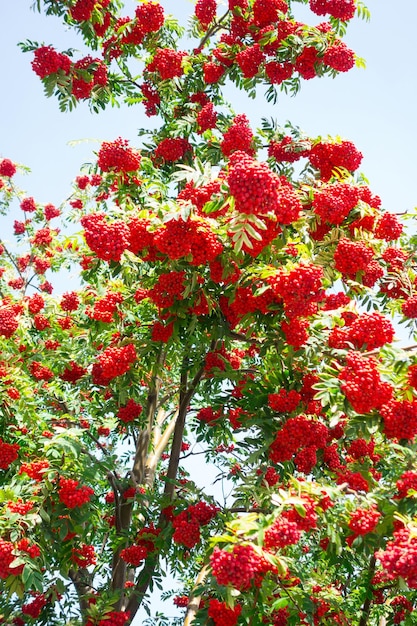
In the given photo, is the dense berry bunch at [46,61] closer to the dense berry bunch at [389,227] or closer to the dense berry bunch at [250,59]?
the dense berry bunch at [250,59]

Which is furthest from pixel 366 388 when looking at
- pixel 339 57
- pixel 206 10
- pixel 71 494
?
pixel 206 10

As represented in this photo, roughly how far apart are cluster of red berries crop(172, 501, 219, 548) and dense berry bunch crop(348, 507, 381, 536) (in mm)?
1691

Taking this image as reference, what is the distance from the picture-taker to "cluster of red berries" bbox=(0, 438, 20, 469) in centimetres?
578

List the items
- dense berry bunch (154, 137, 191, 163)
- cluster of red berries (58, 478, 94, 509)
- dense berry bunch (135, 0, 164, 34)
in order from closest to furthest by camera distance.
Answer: cluster of red berries (58, 478, 94, 509) < dense berry bunch (135, 0, 164, 34) < dense berry bunch (154, 137, 191, 163)

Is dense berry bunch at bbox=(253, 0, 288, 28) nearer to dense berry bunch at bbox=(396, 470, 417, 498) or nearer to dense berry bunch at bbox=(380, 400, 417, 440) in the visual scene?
dense berry bunch at bbox=(380, 400, 417, 440)

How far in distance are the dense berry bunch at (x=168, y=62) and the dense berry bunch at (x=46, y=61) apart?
1310mm

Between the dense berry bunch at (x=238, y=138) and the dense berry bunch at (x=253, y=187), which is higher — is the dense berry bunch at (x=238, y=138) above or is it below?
above

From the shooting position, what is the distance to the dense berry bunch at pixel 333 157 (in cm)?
622

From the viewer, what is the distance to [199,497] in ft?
19.1

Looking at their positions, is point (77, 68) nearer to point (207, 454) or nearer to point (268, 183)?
point (268, 183)

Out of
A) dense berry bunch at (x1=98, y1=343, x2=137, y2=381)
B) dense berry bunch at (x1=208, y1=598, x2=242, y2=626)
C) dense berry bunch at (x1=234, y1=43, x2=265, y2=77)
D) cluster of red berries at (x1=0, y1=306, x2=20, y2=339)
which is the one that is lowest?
dense berry bunch at (x1=208, y1=598, x2=242, y2=626)

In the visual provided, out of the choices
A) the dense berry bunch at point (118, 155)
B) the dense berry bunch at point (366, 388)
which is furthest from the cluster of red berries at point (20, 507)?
the dense berry bunch at point (118, 155)

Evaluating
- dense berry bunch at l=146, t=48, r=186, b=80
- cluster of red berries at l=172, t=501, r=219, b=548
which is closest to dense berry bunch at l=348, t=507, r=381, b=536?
cluster of red berries at l=172, t=501, r=219, b=548

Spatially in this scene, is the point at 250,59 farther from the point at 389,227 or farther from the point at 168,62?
the point at 389,227
